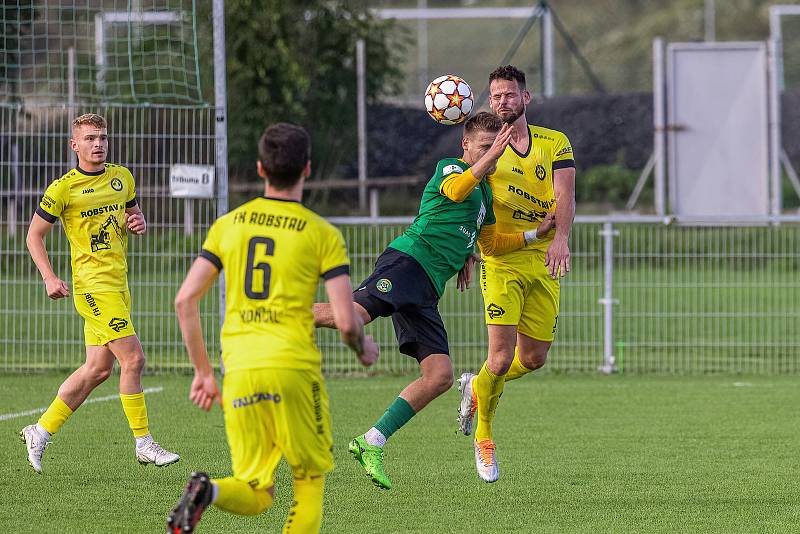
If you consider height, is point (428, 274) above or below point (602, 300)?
above

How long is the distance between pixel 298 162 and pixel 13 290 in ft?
28.9

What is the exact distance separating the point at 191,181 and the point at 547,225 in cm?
484

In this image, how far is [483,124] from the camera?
7723mm

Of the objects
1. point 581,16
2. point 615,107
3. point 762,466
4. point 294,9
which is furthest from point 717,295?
point 581,16

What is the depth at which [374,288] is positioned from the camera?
748cm

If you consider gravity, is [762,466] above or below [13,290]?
below

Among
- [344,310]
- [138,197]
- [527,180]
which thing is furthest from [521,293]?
[138,197]

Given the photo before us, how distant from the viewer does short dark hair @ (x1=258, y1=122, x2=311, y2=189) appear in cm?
525

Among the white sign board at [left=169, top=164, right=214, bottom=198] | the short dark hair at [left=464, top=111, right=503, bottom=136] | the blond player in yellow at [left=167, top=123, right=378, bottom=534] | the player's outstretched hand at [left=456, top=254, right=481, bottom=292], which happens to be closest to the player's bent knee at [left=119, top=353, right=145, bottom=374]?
the player's outstretched hand at [left=456, top=254, right=481, bottom=292]

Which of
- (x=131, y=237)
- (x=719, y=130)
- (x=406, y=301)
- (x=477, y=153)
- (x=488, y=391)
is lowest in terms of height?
(x=488, y=391)

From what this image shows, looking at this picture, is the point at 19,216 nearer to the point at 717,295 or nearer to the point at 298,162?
the point at 717,295

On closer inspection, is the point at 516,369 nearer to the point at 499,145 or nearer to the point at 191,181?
the point at 499,145

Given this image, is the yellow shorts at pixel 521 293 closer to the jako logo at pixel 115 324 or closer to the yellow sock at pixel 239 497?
the jako logo at pixel 115 324

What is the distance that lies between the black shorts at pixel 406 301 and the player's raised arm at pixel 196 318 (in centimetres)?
224
